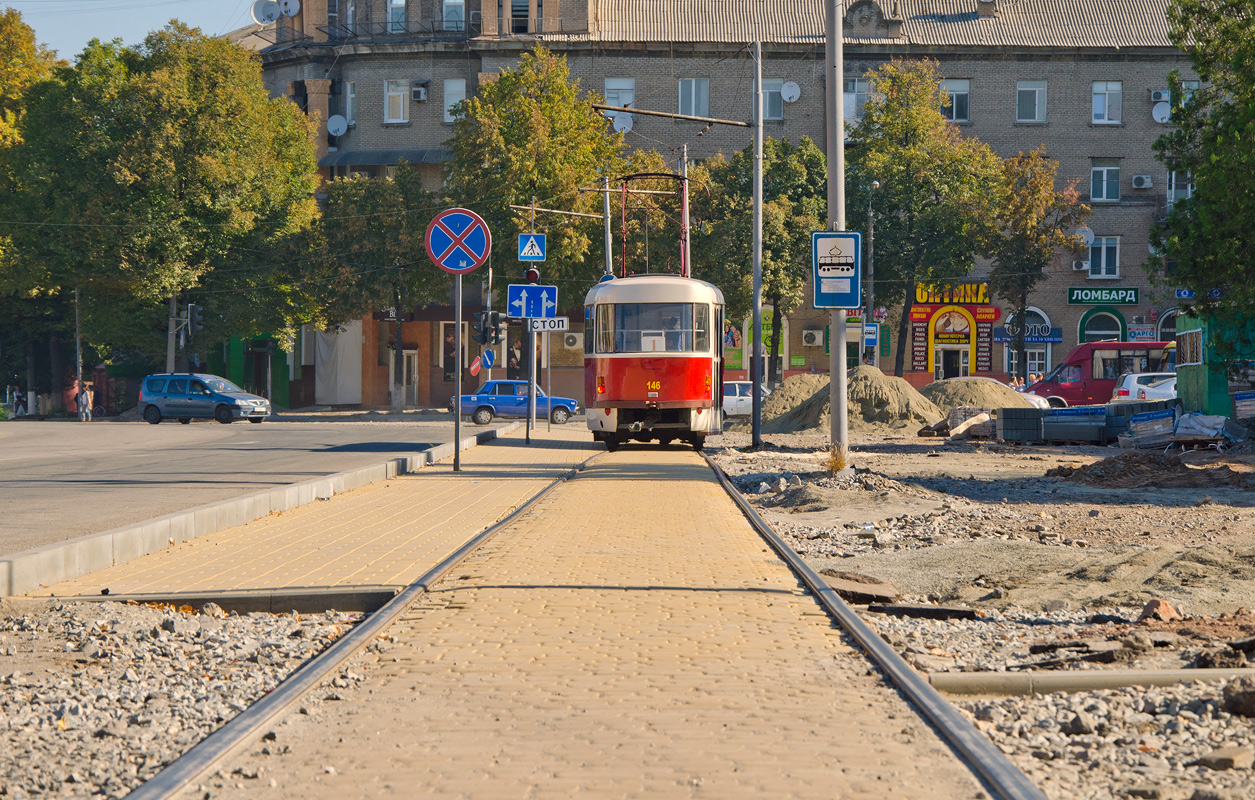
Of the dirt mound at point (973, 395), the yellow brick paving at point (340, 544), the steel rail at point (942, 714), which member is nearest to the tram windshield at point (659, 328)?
Result: the yellow brick paving at point (340, 544)

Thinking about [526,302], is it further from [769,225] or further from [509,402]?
[769,225]

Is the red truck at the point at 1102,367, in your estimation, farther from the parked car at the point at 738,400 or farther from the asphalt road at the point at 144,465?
the asphalt road at the point at 144,465

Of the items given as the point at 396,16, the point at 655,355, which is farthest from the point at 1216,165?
the point at 396,16

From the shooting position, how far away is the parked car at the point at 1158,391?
4022 centimetres

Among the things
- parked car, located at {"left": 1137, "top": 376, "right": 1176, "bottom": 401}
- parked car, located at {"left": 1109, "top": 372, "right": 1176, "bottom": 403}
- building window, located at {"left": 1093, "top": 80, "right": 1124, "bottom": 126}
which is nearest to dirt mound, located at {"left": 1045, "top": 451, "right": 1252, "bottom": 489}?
parked car, located at {"left": 1137, "top": 376, "right": 1176, "bottom": 401}

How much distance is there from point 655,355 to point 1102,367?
26326 millimetres

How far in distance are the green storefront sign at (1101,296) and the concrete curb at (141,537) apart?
5119 cm

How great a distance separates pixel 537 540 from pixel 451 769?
20.8 ft

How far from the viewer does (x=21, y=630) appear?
21.9 ft

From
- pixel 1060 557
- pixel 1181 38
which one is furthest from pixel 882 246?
pixel 1060 557

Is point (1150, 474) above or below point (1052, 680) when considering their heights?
below

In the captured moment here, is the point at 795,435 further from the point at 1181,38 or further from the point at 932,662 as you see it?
the point at 932,662

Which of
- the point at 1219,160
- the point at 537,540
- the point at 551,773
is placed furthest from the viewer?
the point at 1219,160

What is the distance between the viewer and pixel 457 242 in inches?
692
